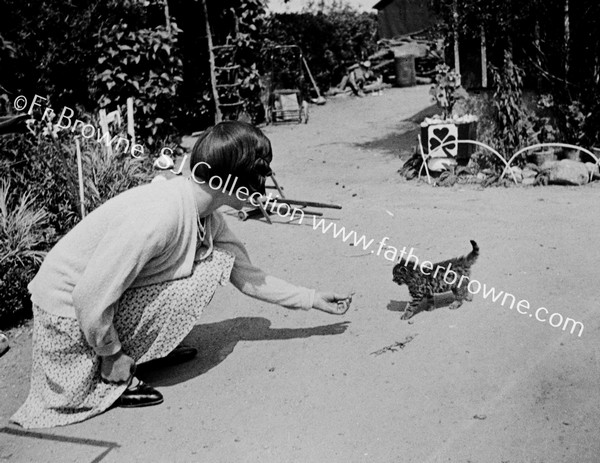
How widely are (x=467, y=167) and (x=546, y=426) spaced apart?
635cm

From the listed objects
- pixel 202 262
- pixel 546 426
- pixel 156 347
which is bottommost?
pixel 546 426

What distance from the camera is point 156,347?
3.62 m

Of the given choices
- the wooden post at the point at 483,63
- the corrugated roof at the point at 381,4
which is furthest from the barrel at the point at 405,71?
the wooden post at the point at 483,63

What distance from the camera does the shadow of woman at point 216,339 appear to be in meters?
4.02

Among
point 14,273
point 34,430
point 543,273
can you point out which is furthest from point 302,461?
point 14,273

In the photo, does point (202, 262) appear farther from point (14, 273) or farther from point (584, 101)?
point (584, 101)

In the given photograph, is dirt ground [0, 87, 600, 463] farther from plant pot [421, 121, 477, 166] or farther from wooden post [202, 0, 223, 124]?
wooden post [202, 0, 223, 124]

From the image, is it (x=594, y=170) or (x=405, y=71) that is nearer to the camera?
(x=594, y=170)

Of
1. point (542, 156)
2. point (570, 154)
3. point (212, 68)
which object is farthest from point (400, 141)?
point (212, 68)

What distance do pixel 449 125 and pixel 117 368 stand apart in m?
6.93

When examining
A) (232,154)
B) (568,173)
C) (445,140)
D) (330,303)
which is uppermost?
(232,154)

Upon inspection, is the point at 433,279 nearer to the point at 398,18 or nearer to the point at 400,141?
the point at 400,141

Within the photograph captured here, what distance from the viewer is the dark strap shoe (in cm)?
362

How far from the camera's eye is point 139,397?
11.9 ft
